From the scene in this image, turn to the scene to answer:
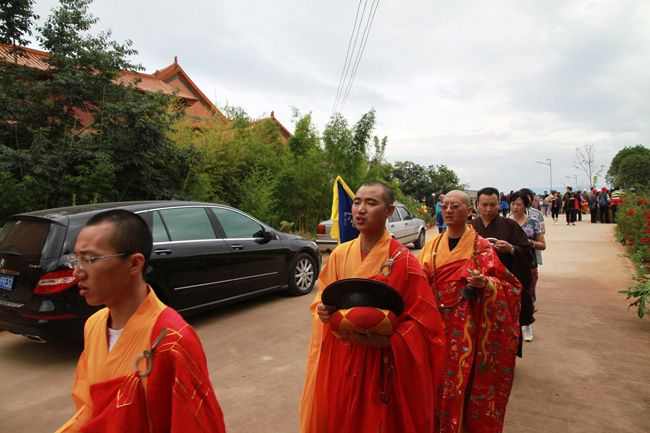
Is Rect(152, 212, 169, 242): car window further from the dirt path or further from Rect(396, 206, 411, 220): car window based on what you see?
Rect(396, 206, 411, 220): car window

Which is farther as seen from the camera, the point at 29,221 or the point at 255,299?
the point at 255,299

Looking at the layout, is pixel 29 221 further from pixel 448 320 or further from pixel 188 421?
pixel 448 320

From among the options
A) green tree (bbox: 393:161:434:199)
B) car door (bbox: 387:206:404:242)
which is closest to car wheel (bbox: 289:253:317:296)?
car door (bbox: 387:206:404:242)

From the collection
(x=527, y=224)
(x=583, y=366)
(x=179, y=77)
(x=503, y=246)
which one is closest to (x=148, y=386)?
(x=503, y=246)

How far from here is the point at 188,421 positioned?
4.06 feet

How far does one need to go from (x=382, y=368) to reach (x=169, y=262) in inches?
136

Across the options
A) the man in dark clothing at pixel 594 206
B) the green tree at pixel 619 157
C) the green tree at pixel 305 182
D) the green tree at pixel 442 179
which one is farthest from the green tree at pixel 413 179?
the green tree at pixel 619 157

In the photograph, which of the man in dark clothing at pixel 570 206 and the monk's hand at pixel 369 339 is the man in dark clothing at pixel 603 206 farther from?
the monk's hand at pixel 369 339

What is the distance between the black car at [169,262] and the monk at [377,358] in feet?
9.90

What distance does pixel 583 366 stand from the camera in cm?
391

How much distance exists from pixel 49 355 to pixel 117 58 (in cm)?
675

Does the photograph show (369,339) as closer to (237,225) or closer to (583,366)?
(583,366)

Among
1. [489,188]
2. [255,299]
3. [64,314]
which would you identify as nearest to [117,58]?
[255,299]

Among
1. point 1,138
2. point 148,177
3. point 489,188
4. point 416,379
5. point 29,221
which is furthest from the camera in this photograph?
point 148,177
